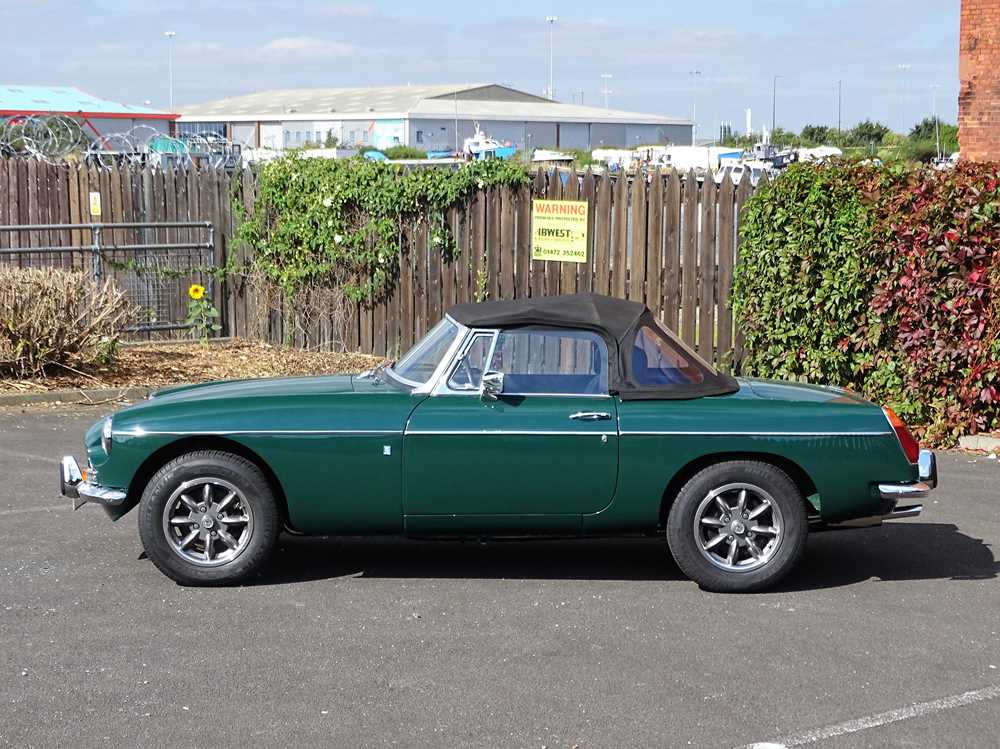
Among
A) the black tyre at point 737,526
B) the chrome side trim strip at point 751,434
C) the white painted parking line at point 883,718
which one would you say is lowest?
the white painted parking line at point 883,718

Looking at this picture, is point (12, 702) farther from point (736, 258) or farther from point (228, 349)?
point (228, 349)

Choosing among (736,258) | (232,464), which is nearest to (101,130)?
(736,258)

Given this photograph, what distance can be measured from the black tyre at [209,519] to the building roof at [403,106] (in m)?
72.1

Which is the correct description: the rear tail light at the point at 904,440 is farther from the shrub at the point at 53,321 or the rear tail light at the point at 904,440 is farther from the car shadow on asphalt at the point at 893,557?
the shrub at the point at 53,321

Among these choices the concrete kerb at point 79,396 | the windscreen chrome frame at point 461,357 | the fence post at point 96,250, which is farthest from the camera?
the fence post at point 96,250

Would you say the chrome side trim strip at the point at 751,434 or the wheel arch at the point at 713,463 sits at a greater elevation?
the chrome side trim strip at the point at 751,434

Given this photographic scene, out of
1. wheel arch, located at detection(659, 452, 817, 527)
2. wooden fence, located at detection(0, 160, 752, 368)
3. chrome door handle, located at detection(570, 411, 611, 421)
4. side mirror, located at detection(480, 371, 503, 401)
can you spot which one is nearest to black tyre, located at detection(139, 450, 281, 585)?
side mirror, located at detection(480, 371, 503, 401)

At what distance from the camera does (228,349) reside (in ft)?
52.3

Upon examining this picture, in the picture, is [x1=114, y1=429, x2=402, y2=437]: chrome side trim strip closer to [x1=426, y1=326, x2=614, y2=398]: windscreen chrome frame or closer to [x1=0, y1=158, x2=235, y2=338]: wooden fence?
[x1=426, y1=326, x2=614, y2=398]: windscreen chrome frame

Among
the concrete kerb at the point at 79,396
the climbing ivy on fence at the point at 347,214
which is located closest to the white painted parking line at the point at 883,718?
the concrete kerb at the point at 79,396

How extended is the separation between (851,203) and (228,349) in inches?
299

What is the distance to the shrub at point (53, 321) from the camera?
12.7m

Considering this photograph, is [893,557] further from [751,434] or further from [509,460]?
[509,460]

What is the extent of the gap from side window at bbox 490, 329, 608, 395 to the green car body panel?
87 mm
